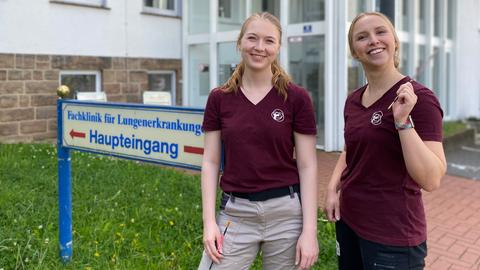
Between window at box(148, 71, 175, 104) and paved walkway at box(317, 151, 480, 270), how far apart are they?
15.6 ft

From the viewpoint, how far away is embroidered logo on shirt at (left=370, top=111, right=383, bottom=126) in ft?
6.49

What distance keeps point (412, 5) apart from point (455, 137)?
119 inches

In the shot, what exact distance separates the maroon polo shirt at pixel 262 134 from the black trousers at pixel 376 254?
36cm

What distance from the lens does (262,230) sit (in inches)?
84.4

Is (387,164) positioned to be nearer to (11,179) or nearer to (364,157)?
(364,157)

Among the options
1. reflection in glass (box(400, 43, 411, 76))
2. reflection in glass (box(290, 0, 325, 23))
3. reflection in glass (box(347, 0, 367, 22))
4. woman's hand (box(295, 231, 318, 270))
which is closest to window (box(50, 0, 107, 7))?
reflection in glass (box(290, 0, 325, 23))

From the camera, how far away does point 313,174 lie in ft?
7.09

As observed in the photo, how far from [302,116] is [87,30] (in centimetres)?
758

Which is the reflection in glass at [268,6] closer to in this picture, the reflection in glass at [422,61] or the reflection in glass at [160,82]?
the reflection in glass at [160,82]

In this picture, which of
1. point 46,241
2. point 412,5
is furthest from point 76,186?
point 412,5

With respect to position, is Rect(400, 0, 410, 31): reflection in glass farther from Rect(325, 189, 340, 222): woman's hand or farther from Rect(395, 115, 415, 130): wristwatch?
Rect(395, 115, 415, 130): wristwatch

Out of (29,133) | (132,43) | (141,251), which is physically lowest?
(141,251)

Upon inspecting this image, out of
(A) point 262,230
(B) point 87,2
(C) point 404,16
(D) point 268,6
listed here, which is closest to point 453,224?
(A) point 262,230

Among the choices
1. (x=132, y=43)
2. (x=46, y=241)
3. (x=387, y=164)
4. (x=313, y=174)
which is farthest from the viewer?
(x=132, y=43)
